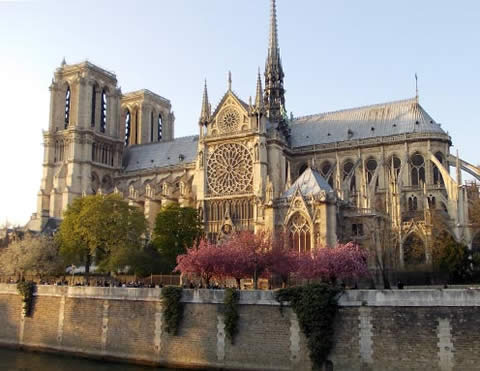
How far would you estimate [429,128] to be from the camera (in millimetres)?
59875

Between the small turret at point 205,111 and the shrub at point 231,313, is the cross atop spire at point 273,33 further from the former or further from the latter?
the shrub at point 231,313

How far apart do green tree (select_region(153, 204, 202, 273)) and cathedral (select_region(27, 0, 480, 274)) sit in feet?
13.0

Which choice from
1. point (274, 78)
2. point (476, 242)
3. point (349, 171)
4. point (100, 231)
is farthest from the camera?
point (274, 78)

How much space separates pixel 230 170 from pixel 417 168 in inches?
706

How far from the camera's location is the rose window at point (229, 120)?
61.4 metres

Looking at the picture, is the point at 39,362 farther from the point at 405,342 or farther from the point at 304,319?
the point at 405,342

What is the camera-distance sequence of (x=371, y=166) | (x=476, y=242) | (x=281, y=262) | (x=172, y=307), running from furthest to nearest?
(x=371, y=166) < (x=476, y=242) < (x=281, y=262) < (x=172, y=307)

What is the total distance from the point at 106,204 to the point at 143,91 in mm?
40455

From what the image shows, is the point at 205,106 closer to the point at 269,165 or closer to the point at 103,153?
the point at 269,165

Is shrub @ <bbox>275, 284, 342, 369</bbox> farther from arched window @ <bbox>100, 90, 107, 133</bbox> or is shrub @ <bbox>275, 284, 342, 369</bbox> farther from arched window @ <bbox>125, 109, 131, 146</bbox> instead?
arched window @ <bbox>125, 109, 131, 146</bbox>

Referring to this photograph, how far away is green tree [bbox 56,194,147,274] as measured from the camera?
5103 centimetres

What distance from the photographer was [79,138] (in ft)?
245

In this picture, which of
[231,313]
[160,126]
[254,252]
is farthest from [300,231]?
[160,126]

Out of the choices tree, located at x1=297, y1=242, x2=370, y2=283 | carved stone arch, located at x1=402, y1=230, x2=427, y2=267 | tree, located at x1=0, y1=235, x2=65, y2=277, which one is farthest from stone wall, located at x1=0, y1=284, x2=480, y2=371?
carved stone arch, located at x1=402, y1=230, x2=427, y2=267
